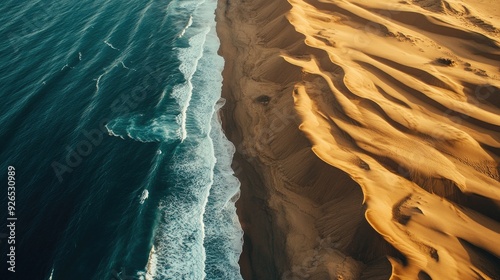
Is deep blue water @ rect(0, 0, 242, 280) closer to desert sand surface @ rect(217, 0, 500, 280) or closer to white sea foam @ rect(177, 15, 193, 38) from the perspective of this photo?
white sea foam @ rect(177, 15, 193, 38)

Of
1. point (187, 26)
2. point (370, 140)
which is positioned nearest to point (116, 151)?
point (370, 140)

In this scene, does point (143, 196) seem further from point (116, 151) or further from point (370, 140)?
point (370, 140)

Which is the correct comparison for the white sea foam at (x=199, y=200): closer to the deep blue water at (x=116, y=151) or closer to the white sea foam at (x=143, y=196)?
the deep blue water at (x=116, y=151)

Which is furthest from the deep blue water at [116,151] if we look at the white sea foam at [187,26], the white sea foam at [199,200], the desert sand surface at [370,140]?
the desert sand surface at [370,140]

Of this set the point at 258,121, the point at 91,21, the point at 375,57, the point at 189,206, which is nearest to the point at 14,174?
the point at 189,206

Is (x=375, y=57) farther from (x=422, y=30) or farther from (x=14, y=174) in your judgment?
→ (x=14, y=174)

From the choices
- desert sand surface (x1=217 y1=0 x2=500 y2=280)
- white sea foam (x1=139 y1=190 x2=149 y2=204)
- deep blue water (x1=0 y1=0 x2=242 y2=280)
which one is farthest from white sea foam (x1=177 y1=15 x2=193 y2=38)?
white sea foam (x1=139 y1=190 x2=149 y2=204)
